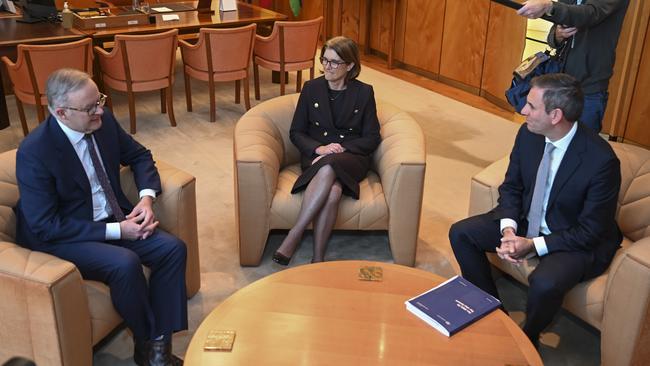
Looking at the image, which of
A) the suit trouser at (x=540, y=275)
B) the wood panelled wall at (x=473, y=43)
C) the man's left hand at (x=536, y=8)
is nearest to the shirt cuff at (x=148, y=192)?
the suit trouser at (x=540, y=275)

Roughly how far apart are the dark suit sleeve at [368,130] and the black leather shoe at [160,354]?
4.87 feet

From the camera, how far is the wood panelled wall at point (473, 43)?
16.9 feet

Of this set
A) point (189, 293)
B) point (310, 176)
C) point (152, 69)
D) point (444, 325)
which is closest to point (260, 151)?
point (310, 176)

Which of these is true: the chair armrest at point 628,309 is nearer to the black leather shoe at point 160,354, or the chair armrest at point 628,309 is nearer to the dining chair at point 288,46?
the black leather shoe at point 160,354

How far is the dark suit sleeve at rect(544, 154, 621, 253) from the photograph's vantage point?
2736 mm

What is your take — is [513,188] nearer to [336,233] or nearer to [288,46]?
[336,233]

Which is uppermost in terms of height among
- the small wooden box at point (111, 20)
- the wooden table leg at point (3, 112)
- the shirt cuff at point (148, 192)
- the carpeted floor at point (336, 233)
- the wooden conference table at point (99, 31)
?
the small wooden box at point (111, 20)

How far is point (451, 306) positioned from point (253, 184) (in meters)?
1.30

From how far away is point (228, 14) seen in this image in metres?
6.55

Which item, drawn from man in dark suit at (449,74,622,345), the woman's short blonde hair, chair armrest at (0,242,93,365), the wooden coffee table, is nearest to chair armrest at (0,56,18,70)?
the woman's short blonde hair

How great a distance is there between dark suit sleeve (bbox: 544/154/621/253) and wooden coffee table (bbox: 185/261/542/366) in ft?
1.78

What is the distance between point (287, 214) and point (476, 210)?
97 centimetres

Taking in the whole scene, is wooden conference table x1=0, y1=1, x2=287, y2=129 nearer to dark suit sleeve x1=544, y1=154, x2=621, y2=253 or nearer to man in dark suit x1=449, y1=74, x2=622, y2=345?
man in dark suit x1=449, y1=74, x2=622, y2=345

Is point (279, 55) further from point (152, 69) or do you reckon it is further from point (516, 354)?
point (516, 354)
